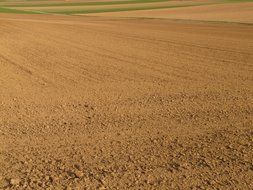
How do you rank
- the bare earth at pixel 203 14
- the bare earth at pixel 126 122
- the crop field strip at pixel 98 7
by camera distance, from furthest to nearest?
the crop field strip at pixel 98 7 < the bare earth at pixel 203 14 < the bare earth at pixel 126 122

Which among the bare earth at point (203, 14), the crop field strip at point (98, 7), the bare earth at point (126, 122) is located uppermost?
the bare earth at point (126, 122)

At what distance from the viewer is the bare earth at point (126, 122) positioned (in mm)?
5641

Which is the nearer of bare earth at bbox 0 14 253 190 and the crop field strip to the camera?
bare earth at bbox 0 14 253 190

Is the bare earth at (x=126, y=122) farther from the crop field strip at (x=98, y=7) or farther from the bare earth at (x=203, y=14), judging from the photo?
the crop field strip at (x=98, y=7)

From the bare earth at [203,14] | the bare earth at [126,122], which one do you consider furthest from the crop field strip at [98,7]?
the bare earth at [126,122]

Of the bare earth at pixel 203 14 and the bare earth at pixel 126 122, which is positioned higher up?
the bare earth at pixel 126 122

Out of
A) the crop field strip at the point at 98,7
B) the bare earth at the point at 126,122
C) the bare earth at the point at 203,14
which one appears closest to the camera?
the bare earth at the point at 126,122

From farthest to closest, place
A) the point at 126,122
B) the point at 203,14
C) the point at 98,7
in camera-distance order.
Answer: the point at 98,7 < the point at 203,14 < the point at 126,122

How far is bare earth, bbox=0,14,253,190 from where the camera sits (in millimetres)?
A: 5641

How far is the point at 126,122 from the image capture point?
25.2ft

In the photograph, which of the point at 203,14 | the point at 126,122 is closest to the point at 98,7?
the point at 203,14

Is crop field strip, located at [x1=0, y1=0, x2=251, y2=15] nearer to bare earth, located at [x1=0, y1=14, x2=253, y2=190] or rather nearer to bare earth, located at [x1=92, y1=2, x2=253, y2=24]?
bare earth, located at [x1=92, y1=2, x2=253, y2=24]

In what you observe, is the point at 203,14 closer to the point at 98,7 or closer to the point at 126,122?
the point at 98,7

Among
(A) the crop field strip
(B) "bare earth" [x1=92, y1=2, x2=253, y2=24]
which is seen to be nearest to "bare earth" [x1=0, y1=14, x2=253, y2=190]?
(B) "bare earth" [x1=92, y1=2, x2=253, y2=24]
